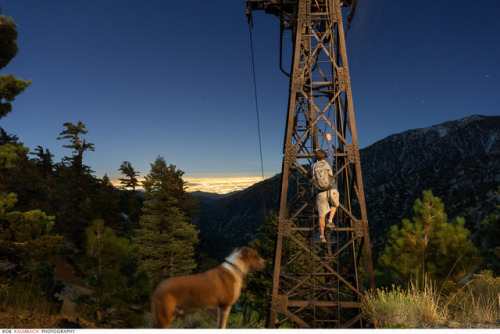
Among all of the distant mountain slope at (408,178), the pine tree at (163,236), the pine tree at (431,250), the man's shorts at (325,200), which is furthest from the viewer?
the distant mountain slope at (408,178)

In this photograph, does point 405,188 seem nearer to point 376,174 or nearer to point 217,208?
point 376,174

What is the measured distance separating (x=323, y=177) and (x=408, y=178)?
9054cm

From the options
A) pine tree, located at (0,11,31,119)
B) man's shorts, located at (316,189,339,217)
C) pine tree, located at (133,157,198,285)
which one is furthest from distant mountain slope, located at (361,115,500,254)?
pine tree, located at (0,11,31,119)

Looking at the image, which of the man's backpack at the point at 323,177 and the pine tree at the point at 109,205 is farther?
the pine tree at the point at 109,205

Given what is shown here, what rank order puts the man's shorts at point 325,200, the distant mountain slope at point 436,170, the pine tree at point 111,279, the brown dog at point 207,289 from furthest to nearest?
the distant mountain slope at point 436,170, the pine tree at point 111,279, the man's shorts at point 325,200, the brown dog at point 207,289

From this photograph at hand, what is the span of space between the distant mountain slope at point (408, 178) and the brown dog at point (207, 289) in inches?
2066

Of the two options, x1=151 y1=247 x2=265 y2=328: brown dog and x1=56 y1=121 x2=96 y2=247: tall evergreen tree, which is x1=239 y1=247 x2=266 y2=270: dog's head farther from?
x1=56 y1=121 x2=96 y2=247: tall evergreen tree

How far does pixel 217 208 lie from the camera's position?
131500mm

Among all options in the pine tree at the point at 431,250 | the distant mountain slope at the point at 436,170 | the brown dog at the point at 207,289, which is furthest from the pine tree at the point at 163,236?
the distant mountain slope at the point at 436,170

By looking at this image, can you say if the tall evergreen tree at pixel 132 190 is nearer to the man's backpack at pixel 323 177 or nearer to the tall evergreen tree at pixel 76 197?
the tall evergreen tree at pixel 76 197

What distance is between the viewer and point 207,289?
221 centimetres

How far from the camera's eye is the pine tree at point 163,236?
64.7 ft

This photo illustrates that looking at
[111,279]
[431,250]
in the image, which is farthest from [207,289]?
[431,250]

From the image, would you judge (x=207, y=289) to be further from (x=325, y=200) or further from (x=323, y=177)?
(x=325, y=200)
